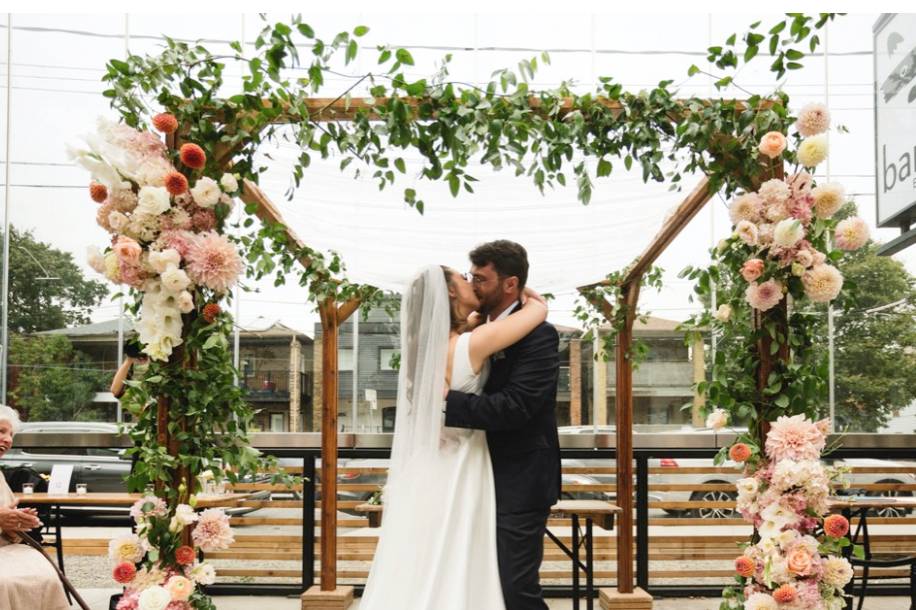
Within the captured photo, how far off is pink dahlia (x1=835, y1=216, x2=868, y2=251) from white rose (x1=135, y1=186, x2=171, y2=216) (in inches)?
89.3

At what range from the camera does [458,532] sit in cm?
282

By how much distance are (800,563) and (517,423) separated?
1.05m

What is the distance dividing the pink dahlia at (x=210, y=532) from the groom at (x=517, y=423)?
0.86 metres

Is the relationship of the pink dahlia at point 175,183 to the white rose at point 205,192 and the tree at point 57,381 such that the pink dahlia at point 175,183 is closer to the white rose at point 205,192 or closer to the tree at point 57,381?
the white rose at point 205,192

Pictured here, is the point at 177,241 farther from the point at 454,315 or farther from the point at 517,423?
the point at 517,423

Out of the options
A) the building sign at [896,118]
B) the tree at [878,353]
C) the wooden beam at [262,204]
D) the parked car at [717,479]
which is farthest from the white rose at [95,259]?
the tree at [878,353]

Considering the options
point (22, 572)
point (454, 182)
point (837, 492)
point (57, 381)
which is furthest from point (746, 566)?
point (57, 381)

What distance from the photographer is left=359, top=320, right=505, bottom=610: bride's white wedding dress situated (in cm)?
276

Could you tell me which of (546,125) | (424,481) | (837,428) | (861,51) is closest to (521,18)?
(861,51)

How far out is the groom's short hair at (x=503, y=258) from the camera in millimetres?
2879

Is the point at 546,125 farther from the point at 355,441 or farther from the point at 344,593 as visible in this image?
the point at 355,441

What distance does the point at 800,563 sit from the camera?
2807 millimetres

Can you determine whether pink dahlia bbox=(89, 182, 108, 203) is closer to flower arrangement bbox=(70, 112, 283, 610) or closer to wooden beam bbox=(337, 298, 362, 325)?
flower arrangement bbox=(70, 112, 283, 610)

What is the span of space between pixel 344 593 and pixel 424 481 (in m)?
3.20
